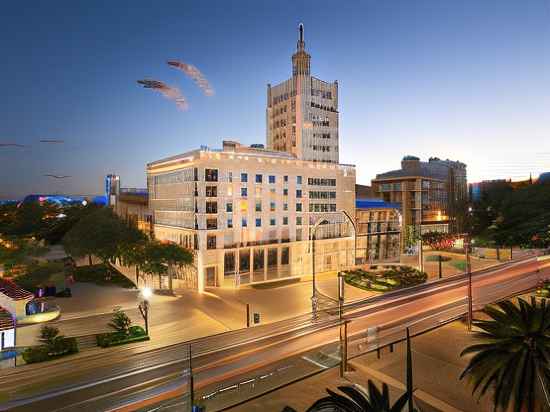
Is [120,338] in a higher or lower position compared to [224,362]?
lower

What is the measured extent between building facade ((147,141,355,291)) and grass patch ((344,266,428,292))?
33.3 ft

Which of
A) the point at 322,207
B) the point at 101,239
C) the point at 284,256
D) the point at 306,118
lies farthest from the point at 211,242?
the point at 306,118

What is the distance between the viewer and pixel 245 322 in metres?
35.5

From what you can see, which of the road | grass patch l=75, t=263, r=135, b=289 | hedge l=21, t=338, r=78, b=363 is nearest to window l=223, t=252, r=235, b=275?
grass patch l=75, t=263, r=135, b=289

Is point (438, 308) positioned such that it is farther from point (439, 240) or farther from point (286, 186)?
point (439, 240)

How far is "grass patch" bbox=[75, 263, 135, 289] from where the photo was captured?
5522cm

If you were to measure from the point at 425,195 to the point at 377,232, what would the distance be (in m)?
38.7

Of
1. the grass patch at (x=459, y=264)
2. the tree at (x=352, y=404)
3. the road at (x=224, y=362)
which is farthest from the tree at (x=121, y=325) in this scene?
the grass patch at (x=459, y=264)

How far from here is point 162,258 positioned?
46.6 metres

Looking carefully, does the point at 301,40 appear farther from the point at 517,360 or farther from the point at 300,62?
the point at 517,360

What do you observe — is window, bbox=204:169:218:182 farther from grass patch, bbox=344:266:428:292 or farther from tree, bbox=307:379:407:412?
tree, bbox=307:379:407:412

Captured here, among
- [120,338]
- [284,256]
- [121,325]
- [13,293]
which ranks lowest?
[120,338]

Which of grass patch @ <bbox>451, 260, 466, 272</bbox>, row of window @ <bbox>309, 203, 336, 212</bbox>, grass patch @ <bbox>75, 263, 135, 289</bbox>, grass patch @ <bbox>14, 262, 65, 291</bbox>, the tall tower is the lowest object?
grass patch @ <bbox>75, 263, 135, 289</bbox>

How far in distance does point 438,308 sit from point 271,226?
2754 centimetres
